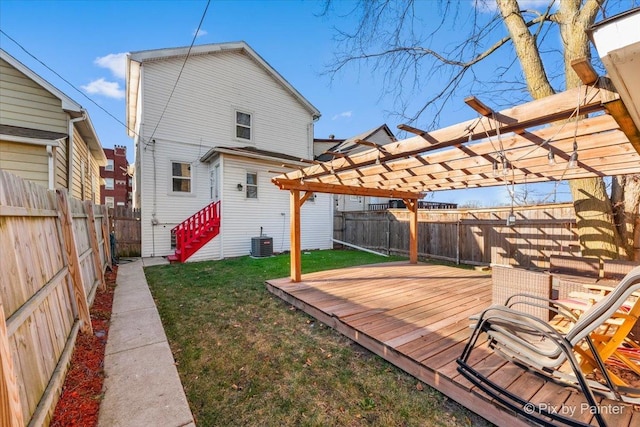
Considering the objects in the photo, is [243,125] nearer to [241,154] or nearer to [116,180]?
[241,154]

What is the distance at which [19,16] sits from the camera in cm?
617

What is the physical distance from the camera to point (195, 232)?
867 centimetres

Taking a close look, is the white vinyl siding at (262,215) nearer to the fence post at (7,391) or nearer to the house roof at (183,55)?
the house roof at (183,55)

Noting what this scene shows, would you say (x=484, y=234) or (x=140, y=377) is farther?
(x=484, y=234)

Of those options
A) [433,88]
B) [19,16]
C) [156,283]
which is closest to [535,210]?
[433,88]

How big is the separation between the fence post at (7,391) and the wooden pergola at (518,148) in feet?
10.2

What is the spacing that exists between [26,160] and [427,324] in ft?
29.9

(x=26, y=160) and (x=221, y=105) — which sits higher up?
(x=221, y=105)

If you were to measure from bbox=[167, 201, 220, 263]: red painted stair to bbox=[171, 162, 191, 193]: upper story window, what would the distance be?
1272mm

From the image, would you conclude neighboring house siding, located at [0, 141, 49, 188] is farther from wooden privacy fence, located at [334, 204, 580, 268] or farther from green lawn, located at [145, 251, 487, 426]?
wooden privacy fence, located at [334, 204, 580, 268]

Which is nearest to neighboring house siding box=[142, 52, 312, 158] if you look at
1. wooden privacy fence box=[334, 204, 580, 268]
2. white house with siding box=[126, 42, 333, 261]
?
white house with siding box=[126, 42, 333, 261]

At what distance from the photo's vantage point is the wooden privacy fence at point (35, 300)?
1562mm

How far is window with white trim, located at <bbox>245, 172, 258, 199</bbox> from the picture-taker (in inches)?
394

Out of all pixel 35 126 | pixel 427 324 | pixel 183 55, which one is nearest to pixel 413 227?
pixel 427 324
